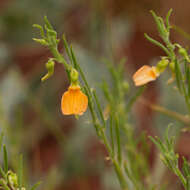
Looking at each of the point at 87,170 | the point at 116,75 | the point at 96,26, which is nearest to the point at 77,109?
the point at 116,75

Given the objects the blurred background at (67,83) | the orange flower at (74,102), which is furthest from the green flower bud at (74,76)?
the blurred background at (67,83)

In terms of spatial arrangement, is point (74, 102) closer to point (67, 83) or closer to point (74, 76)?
point (74, 76)

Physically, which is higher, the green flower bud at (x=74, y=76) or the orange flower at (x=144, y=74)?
the green flower bud at (x=74, y=76)

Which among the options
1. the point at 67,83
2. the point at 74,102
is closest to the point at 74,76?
the point at 74,102

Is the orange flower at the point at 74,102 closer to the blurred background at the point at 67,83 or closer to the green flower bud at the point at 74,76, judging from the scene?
the green flower bud at the point at 74,76

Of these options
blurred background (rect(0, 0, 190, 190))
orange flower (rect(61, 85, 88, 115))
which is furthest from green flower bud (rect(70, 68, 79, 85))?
blurred background (rect(0, 0, 190, 190))
